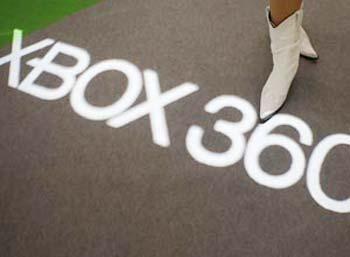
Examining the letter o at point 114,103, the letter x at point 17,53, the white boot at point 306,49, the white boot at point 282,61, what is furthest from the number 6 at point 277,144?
the letter x at point 17,53

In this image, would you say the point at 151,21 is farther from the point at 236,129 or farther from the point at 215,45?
the point at 236,129

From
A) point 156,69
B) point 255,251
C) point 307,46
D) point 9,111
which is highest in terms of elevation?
point 307,46

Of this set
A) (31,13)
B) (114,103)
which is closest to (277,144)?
(114,103)

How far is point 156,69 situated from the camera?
4.46 feet

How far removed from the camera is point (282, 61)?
1170 mm

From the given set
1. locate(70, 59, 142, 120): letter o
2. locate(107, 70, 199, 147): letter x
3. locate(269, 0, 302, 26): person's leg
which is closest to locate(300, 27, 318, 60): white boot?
locate(269, 0, 302, 26): person's leg

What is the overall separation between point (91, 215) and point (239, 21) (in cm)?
93

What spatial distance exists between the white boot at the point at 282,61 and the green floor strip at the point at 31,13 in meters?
0.83

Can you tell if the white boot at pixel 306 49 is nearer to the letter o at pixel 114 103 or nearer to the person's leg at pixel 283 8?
the person's leg at pixel 283 8

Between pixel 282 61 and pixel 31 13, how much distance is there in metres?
1.06

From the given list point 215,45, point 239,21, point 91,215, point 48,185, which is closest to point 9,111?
point 48,185

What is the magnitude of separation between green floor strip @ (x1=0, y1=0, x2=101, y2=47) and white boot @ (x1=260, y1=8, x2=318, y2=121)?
829 millimetres

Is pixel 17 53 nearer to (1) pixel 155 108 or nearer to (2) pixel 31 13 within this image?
(2) pixel 31 13

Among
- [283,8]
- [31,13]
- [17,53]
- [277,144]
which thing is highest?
[283,8]
